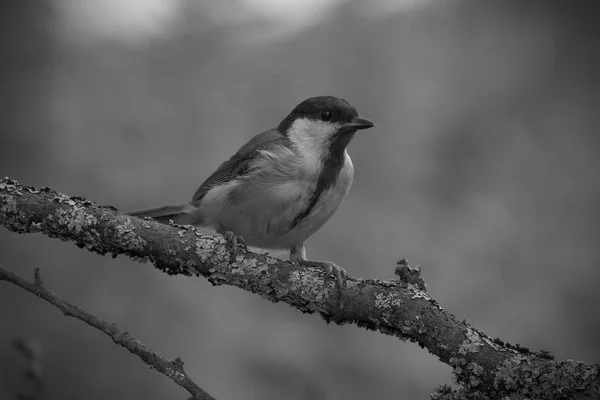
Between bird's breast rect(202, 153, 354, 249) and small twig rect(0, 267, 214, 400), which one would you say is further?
bird's breast rect(202, 153, 354, 249)

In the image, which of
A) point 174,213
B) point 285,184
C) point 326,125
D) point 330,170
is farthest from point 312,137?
point 174,213

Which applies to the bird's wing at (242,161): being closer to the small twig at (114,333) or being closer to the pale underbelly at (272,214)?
the pale underbelly at (272,214)

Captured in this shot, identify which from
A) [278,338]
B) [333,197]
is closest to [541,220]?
[333,197]

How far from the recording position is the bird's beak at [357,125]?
396cm

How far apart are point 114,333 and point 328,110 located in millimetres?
2363

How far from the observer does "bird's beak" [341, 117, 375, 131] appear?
13.0 feet

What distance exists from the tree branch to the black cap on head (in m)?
1.48

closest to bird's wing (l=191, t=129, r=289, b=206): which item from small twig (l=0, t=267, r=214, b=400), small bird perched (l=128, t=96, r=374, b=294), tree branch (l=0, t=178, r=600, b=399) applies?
small bird perched (l=128, t=96, r=374, b=294)

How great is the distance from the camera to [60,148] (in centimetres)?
505

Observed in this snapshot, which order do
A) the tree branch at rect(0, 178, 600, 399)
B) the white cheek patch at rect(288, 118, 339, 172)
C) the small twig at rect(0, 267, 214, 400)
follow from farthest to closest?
the white cheek patch at rect(288, 118, 339, 172) → the tree branch at rect(0, 178, 600, 399) → the small twig at rect(0, 267, 214, 400)

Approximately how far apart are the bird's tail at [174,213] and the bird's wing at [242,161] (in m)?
0.09

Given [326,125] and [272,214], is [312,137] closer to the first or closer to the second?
[326,125]

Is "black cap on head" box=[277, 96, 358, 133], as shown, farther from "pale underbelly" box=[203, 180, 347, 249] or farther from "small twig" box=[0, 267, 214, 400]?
"small twig" box=[0, 267, 214, 400]

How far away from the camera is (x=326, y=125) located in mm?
4039
